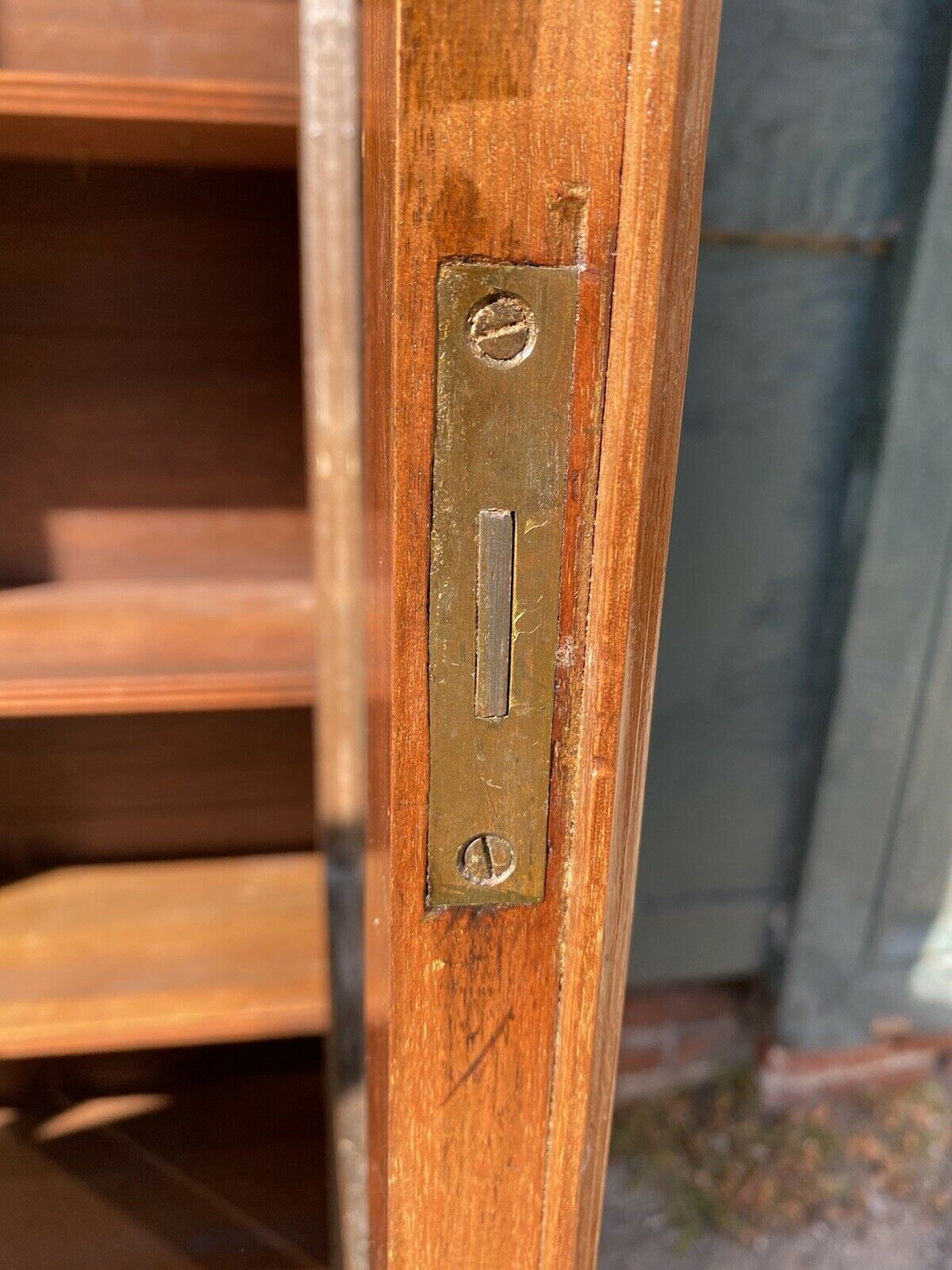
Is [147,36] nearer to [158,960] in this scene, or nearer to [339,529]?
[339,529]

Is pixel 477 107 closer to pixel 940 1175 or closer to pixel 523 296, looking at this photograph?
pixel 523 296

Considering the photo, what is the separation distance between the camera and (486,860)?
14.9 inches

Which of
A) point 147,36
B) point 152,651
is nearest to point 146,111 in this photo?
point 147,36

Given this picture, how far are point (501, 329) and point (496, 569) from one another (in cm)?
9

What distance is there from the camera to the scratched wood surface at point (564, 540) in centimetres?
30

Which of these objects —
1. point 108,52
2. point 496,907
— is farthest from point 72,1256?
point 108,52

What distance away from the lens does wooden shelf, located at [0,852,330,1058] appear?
0.74m

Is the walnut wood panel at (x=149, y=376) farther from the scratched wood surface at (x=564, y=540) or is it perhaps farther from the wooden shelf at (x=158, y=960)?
the scratched wood surface at (x=564, y=540)

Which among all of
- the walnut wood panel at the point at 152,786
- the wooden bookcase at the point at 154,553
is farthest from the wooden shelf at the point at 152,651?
the walnut wood panel at the point at 152,786

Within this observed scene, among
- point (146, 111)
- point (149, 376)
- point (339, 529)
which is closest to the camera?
point (146, 111)

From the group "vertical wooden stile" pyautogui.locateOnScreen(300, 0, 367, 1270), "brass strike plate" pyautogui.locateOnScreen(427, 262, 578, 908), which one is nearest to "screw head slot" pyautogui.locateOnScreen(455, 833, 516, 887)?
"brass strike plate" pyautogui.locateOnScreen(427, 262, 578, 908)

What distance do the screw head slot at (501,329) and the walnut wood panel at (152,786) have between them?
0.76 metres

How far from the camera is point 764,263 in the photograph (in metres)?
1.05

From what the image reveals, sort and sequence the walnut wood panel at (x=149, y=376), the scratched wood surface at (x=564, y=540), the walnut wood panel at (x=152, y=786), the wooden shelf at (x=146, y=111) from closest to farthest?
the scratched wood surface at (x=564, y=540) → the wooden shelf at (x=146, y=111) → the walnut wood panel at (x=149, y=376) → the walnut wood panel at (x=152, y=786)
